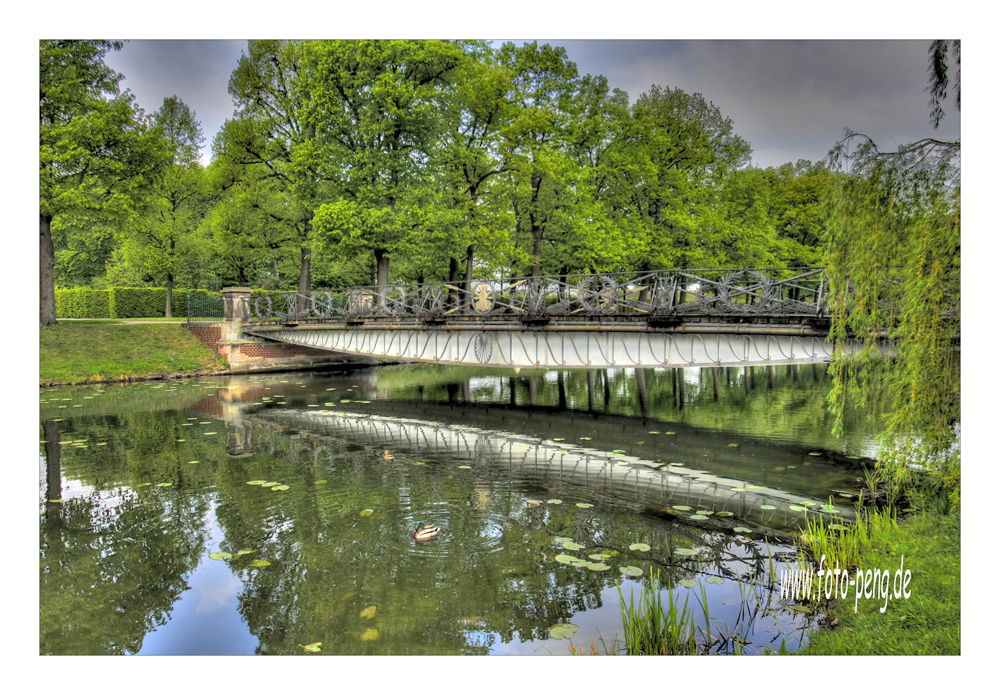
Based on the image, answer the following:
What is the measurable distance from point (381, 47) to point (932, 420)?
18678 millimetres

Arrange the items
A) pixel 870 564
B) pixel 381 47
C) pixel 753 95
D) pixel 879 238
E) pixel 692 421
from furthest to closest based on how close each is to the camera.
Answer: pixel 381 47, pixel 692 421, pixel 753 95, pixel 879 238, pixel 870 564

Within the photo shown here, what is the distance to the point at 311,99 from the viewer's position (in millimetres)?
20469

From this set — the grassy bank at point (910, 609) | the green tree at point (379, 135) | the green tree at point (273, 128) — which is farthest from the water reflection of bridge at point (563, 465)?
the green tree at point (273, 128)

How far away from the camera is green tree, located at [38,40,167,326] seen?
14.8m

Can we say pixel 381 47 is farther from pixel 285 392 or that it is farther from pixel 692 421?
pixel 692 421

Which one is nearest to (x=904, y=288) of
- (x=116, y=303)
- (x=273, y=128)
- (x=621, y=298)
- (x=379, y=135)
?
(x=621, y=298)

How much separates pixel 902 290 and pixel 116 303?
32.3 meters

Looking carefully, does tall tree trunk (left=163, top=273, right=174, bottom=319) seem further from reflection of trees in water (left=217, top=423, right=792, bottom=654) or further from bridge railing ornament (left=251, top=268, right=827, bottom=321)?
reflection of trees in water (left=217, top=423, right=792, bottom=654)

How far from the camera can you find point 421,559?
16.7 feet

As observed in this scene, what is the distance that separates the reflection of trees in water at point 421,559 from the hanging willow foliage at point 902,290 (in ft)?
6.12

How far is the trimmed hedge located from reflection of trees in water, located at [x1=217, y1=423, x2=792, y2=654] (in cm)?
2357

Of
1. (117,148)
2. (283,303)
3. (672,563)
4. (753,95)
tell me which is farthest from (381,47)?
(672,563)

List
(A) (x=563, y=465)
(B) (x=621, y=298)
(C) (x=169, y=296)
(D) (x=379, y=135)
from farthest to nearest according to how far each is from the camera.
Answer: (C) (x=169, y=296), (D) (x=379, y=135), (B) (x=621, y=298), (A) (x=563, y=465)

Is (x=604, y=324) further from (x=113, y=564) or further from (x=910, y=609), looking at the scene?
(x=113, y=564)
